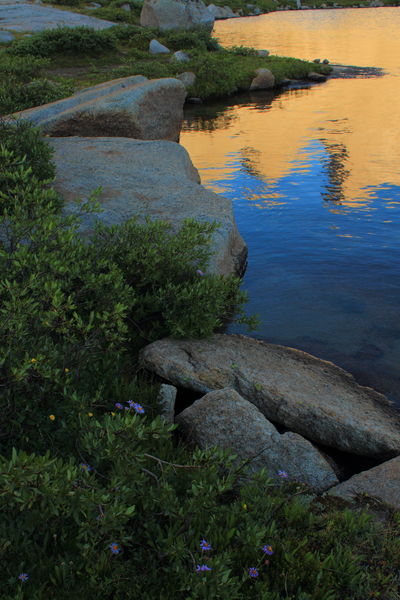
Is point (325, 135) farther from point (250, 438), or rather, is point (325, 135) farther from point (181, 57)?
point (250, 438)

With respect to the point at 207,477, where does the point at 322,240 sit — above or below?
below

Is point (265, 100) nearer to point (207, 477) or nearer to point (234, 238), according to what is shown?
point (234, 238)

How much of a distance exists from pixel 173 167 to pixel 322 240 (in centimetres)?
431

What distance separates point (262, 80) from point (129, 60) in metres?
10.1

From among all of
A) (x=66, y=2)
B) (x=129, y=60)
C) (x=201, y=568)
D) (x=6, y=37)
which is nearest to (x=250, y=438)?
(x=201, y=568)

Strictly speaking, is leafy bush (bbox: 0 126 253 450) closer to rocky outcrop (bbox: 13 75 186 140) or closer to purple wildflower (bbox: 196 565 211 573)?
purple wildflower (bbox: 196 565 211 573)

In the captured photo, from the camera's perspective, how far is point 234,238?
11.5 metres

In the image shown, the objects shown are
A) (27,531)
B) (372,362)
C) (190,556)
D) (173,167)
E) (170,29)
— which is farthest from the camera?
(170,29)

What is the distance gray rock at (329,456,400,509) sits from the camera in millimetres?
5359

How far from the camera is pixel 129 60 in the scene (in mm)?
40438

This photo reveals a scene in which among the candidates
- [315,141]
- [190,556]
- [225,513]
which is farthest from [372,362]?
[315,141]

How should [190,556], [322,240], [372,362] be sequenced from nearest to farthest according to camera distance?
1. [190,556]
2. [372,362]
3. [322,240]

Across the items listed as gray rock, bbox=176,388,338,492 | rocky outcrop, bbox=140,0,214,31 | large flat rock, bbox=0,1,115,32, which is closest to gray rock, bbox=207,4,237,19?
large flat rock, bbox=0,1,115,32

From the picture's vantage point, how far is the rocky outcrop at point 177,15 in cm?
5275
